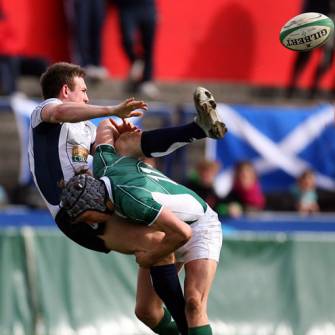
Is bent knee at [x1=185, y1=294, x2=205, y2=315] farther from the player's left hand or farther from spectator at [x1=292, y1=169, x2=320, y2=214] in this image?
spectator at [x1=292, y1=169, x2=320, y2=214]

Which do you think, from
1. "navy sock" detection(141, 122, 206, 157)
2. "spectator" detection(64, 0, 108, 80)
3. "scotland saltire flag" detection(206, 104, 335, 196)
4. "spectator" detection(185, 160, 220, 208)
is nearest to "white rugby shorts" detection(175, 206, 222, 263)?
"navy sock" detection(141, 122, 206, 157)

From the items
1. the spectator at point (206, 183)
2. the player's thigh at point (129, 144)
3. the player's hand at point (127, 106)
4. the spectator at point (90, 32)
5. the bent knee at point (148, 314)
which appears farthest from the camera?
the spectator at point (90, 32)

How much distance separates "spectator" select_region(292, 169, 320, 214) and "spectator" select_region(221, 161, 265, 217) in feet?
2.21

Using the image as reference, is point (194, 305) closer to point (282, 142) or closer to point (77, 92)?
point (77, 92)

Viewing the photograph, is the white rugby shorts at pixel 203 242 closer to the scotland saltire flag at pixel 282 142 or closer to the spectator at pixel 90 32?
the scotland saltire flag at pixel 282 142

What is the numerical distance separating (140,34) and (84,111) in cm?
778

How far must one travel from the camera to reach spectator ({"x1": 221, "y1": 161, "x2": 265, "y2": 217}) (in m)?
13.4

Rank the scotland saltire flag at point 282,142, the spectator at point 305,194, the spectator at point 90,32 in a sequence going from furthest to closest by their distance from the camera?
the spectator at point 90,32, the scotland saltire flag at point 282,142, the spectator at point 305,194

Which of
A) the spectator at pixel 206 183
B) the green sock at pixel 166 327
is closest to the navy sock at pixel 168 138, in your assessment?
the green sock at pixel 166 327

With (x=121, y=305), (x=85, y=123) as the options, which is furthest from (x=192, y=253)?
(x=121, y=305)

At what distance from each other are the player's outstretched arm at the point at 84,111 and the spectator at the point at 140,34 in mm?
7214

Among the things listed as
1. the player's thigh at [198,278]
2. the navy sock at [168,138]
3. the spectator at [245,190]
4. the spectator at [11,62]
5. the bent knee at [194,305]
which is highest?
the navy sock at [168,138]

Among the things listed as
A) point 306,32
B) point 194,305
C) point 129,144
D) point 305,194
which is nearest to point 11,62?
point 305,194

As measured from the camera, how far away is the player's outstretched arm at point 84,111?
7.50 meters
